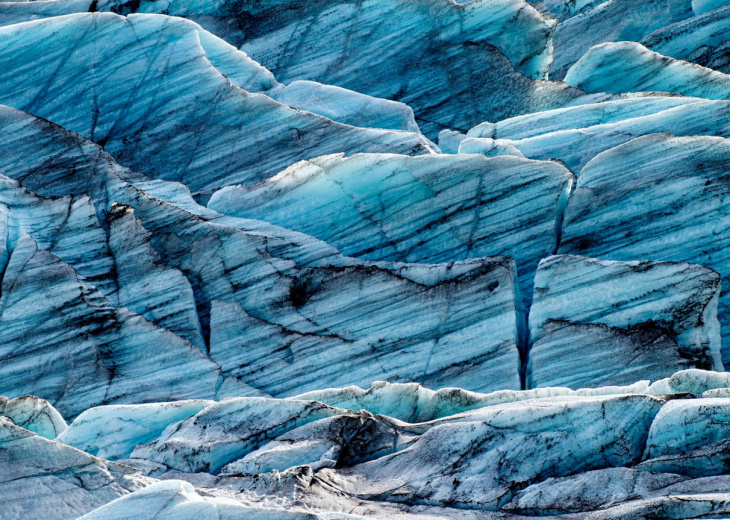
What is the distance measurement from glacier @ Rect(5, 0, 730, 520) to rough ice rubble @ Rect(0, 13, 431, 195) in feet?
0.26

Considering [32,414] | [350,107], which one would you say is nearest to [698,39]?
[350,107]

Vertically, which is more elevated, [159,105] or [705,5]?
[159,105]

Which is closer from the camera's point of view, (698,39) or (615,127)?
(615,127)

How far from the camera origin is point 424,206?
1820 cm

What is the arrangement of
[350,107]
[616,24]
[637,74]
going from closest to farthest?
[350,107] → [637,74] → [616,24]

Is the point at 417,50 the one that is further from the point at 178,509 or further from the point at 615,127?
the point at 178,509

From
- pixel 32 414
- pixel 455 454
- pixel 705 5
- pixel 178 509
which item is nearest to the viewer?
pixel 178 509

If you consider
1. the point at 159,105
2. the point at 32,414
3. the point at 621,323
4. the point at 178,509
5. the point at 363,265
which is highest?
the point at 178,509

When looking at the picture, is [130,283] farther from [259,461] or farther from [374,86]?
[374,86]

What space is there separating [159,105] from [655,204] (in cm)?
1371

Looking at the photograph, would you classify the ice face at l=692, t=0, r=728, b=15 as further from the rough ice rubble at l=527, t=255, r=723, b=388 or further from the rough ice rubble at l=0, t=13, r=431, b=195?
the rough ice rubble at l=527, t=255, r=723, b=388

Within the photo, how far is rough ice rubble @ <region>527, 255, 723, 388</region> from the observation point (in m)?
14.3

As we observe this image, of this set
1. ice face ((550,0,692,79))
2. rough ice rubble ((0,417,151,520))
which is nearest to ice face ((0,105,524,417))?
rough ice rubble ((0,417,151,520))

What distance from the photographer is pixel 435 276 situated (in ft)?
54.1
